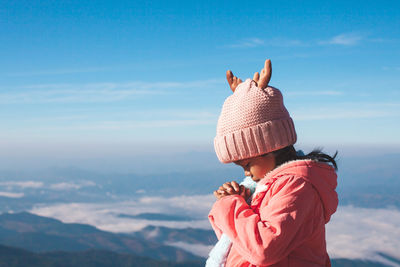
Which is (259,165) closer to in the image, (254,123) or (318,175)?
(254,123)

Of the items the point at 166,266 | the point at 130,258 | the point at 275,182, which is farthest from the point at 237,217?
the point at 130,258

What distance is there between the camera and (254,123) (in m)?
2.54

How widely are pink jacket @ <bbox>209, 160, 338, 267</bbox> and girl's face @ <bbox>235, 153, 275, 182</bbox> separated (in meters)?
0.14

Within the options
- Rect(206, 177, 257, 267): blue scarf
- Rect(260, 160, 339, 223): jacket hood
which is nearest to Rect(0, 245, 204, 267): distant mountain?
Rect(206, 177, 257, 267): blue scarf

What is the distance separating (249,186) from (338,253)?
213269 millimetres

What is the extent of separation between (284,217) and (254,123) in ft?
2.31

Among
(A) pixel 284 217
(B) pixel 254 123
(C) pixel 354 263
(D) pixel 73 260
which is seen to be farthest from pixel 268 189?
(C) pixel 354 263

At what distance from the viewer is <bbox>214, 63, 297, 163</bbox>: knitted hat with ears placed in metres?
2.51

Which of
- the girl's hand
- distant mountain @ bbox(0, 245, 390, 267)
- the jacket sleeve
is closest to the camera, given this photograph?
the jacket sleeve

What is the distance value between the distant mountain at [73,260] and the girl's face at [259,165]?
163567 millimetres

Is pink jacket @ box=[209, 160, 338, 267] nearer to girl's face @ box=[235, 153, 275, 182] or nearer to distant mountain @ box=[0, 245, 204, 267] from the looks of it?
girl's face @ box=[235, 153, 275, 182]

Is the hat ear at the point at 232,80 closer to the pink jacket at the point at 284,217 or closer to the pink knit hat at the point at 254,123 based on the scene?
the pink knit hat at the point at 254,123

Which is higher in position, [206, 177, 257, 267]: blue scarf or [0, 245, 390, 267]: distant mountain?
[206, 177, 257, 267]: blue scarf

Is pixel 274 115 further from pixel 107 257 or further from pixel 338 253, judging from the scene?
pixel 338 253
